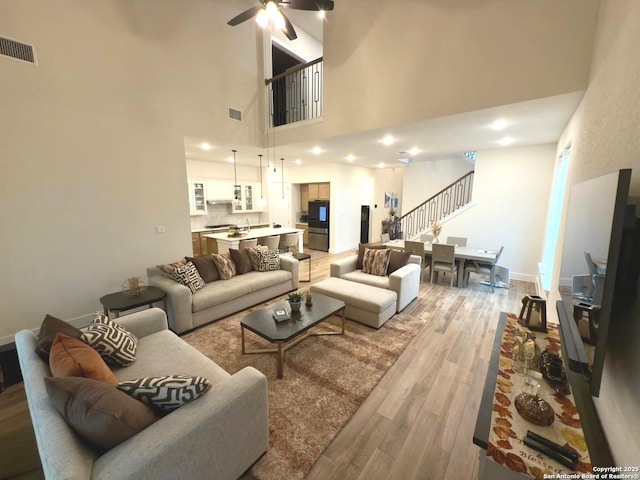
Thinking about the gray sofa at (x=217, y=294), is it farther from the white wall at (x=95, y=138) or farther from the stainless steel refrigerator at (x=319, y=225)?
the stainless steel refrigerator at (x=319, y=225)

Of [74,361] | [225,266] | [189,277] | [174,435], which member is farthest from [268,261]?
[174,435]

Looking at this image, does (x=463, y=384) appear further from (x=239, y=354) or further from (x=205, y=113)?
(x=205, y=113)

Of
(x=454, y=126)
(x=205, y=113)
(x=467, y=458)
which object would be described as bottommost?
(x=467, y=458)

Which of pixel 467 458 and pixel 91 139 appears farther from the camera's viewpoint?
pixel 91 139

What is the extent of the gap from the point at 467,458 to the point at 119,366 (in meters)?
2.53

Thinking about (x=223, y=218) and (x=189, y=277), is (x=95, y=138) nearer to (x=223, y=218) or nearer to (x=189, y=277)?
(x=189, y=277)

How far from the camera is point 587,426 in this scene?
121cm

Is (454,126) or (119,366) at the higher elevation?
(454,126)

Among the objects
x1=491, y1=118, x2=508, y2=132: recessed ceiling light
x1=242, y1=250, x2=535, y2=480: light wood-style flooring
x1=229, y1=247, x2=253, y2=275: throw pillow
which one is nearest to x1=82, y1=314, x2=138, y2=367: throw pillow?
x1=242, y1=250, x2=535, y2=480: light wood-style flooring

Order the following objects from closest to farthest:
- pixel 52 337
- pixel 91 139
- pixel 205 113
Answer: pixel 52 337, pixel 91 139, pixel 205 113

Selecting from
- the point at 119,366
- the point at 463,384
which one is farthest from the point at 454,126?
the point at 119,366

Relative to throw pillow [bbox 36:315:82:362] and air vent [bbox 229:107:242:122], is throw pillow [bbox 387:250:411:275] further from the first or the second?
air vent [bbox 229:107:242:122]

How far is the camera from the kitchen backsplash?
6.93 metres

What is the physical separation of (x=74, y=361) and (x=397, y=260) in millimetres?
3755
